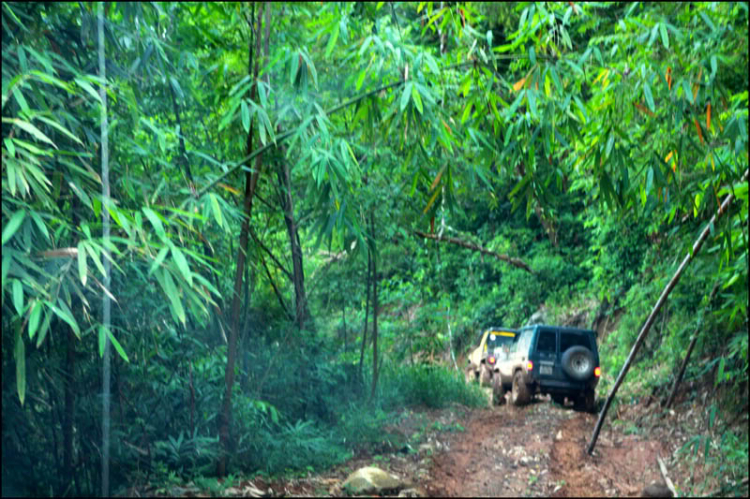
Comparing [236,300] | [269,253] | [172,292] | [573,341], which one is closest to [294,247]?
[269,253]

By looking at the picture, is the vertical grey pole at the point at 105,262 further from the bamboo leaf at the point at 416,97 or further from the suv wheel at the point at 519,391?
the suv wheel at the point at 519,391

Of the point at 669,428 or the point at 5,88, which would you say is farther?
the point at 669,428

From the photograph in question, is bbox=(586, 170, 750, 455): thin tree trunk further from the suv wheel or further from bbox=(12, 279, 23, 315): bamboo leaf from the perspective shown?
bbox=(12, 279, 23, 315): bamboo leaf

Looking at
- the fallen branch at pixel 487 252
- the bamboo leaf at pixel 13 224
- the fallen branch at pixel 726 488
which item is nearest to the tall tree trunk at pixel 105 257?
the bamboo leaf at pixel 13 224

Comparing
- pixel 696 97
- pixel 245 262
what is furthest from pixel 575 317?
pixel 245 262

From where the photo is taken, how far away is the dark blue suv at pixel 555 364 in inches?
219

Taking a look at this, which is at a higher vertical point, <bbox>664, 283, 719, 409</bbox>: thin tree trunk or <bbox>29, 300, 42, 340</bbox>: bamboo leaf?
<bbox>29, 300, 42, 340</bbox>: bamboo leaf

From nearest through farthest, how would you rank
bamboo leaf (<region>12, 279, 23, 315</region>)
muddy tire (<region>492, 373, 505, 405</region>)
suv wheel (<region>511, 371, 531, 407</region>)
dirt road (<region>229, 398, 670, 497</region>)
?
1. bamboo leaf (<region>12, 279, 23, 315</region>)
2. dirt road (<region>229, 398, 670, 497</region>)
3. muddy tire (<region>492, 373, 505, 405</region>)
4. suv wheel (<region>511, 371, 531, 407</region>)

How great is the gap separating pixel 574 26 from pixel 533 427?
3.01 metres

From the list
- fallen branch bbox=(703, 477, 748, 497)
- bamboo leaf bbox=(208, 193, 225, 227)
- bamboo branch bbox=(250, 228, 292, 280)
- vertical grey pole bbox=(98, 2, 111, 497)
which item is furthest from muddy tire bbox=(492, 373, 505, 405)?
bamboo leaf bbox=(208, 193, 225, 227)

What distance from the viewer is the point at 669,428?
5234 mm

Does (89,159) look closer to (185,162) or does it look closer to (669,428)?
(185,162)

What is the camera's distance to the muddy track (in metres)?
4.30

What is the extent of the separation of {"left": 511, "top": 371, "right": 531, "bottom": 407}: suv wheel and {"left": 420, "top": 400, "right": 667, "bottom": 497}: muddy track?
170 millimetres
